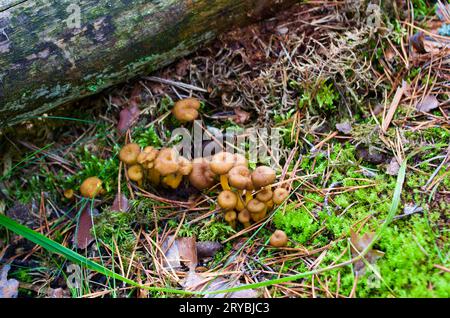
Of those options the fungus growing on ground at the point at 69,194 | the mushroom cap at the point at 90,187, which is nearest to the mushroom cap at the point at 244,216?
the mushroom cap at the point at 90,187

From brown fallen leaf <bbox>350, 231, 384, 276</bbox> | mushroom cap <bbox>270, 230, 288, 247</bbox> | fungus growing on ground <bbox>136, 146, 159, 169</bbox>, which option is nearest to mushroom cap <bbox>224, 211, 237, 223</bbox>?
mushroom cap <bbox>270, 230, 288, 247</bbox>

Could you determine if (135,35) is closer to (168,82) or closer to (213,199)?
(168,82)

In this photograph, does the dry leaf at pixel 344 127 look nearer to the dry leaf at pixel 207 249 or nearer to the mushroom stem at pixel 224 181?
the mushroom stem at pixel 224 181

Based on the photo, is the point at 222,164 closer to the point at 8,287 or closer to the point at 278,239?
the point at 278,239

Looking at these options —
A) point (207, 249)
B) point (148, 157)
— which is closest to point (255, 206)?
point (207, 249)

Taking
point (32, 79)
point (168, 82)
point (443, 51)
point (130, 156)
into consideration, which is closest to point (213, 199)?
point (130, 156)

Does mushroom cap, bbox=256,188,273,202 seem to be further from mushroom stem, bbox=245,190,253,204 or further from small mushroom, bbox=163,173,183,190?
small mushroom, bbox=163,173,183,190
